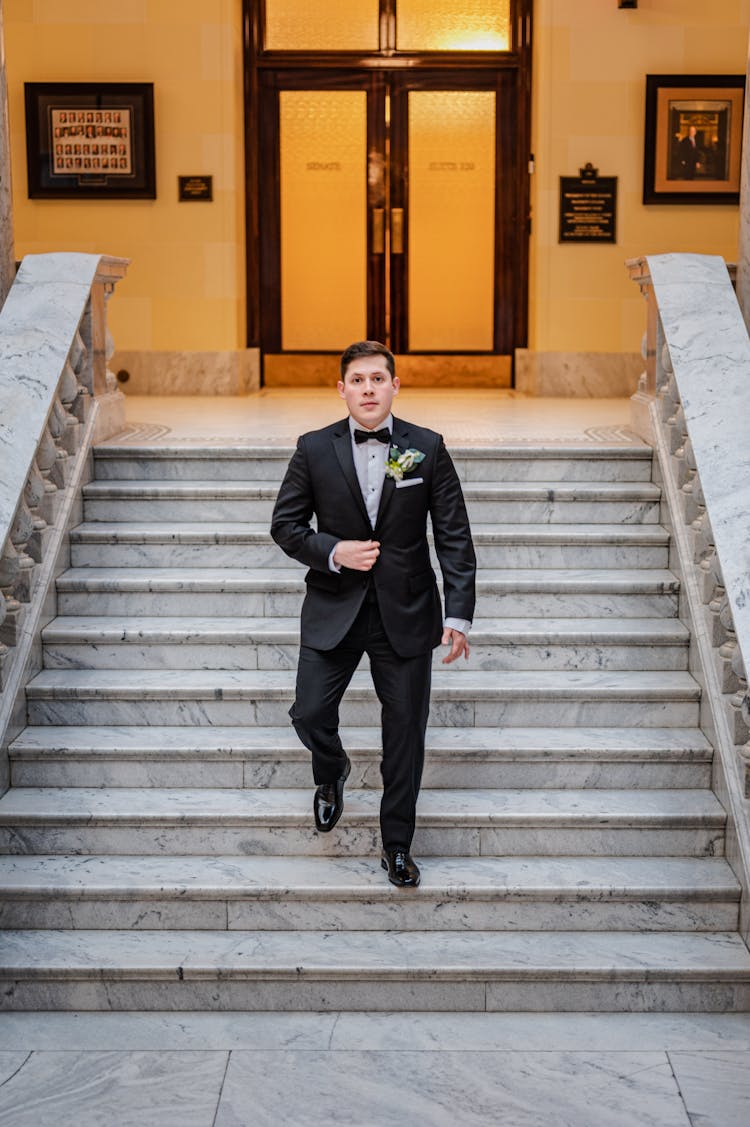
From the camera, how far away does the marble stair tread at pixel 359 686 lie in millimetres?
5430

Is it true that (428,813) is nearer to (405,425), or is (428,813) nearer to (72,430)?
(405,425)

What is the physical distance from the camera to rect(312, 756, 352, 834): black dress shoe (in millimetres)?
4770

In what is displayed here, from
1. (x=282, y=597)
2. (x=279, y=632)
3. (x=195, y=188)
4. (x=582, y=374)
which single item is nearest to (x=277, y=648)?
(x=279, y=632)

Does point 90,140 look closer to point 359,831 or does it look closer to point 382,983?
point 359,831

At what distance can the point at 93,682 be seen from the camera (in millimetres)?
5539

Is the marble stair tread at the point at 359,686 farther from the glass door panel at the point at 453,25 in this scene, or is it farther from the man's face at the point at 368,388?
the glass door panel at the point at 453,25

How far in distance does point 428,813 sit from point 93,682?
1.47 meters

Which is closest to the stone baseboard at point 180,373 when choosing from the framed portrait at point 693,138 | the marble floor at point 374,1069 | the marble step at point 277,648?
the framed portrait at point 693,138

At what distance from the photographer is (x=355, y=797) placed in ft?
16.7

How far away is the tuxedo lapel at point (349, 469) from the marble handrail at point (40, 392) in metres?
1.36

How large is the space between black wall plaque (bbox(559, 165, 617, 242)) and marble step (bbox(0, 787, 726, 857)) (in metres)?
6.81

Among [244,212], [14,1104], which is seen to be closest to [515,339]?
[244,212]

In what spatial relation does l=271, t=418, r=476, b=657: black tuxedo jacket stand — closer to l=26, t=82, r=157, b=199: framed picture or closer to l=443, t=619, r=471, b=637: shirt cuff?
l=443, t=619, r=471, b=637: shirt cuff

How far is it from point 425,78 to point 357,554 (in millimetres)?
7941
